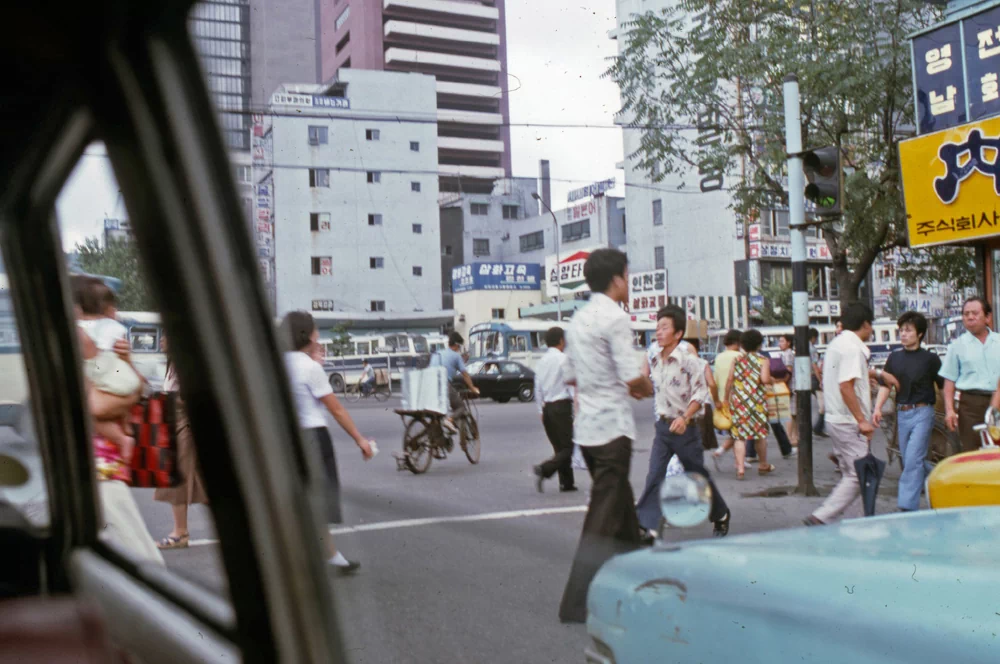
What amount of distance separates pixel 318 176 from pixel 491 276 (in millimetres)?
2673

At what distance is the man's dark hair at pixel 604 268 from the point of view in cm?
431

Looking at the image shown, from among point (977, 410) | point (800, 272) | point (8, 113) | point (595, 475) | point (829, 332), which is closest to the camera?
point (8, 113)

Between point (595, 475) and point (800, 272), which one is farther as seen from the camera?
point (800, 272)

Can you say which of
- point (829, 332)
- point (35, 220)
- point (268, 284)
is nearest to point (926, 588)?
point (268, 284)

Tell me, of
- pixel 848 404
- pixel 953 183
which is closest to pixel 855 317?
pixel 848 404

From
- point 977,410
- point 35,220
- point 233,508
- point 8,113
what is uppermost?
point 8,113

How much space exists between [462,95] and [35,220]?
700 mm

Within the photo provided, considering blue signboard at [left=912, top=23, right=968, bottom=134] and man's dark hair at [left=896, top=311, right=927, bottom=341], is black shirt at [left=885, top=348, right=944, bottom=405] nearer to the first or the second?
man's dark hair at [left=896, top=311, right=927, bottom=341]

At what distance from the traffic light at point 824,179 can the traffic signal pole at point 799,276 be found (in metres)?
0.18

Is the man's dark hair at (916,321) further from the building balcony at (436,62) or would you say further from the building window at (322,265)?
the building window at (322,265)

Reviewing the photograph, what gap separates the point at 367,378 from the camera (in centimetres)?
194

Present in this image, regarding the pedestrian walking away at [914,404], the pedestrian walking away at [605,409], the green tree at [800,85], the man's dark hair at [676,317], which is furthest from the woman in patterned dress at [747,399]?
the pedestrian walking away at [605,409]

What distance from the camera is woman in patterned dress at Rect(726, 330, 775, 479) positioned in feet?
30.3

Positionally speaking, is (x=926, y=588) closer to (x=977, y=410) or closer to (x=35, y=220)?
(x=35, y=220)
